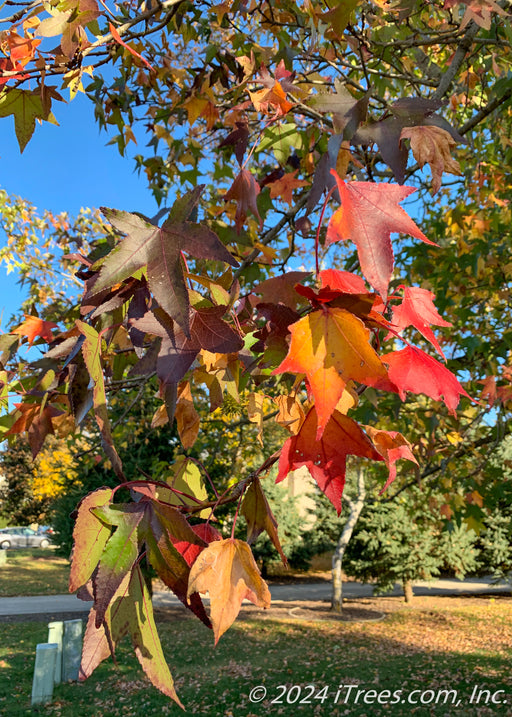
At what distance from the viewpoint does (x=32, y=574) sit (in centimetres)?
1683

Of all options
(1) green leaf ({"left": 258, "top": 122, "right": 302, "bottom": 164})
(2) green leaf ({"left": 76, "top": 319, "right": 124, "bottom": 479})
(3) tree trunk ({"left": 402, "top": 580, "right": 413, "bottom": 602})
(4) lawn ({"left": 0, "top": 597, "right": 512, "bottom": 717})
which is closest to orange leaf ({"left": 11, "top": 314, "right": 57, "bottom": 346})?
(2) green leaf ({"left": 76, "top": 319, "right": 124, "bottom": 479})

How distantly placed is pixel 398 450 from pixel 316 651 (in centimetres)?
796

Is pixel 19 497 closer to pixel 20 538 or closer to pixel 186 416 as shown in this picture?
pixel 20 538

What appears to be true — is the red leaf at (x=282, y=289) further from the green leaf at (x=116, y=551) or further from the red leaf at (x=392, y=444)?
the green leaf at (x=116, y=551)

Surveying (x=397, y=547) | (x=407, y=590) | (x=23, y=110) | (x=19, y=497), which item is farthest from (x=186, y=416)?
(x=19, y=497)

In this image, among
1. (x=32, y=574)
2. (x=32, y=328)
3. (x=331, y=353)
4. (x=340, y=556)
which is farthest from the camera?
(x=32, y=574)

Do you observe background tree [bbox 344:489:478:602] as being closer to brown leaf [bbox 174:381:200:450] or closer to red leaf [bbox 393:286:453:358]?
brown leaf [bbox 174:381:200:450]

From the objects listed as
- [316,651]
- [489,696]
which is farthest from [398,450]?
[316,651]

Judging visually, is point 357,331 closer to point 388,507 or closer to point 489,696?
point 489,696

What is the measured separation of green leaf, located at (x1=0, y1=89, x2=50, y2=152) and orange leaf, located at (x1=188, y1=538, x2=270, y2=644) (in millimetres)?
1135

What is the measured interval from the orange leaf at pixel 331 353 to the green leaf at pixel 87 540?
31 centimetres

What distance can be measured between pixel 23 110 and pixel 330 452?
1243mm

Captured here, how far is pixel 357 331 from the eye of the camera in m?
0.63

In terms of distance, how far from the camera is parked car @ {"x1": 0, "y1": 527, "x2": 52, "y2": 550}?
23.8 metres
